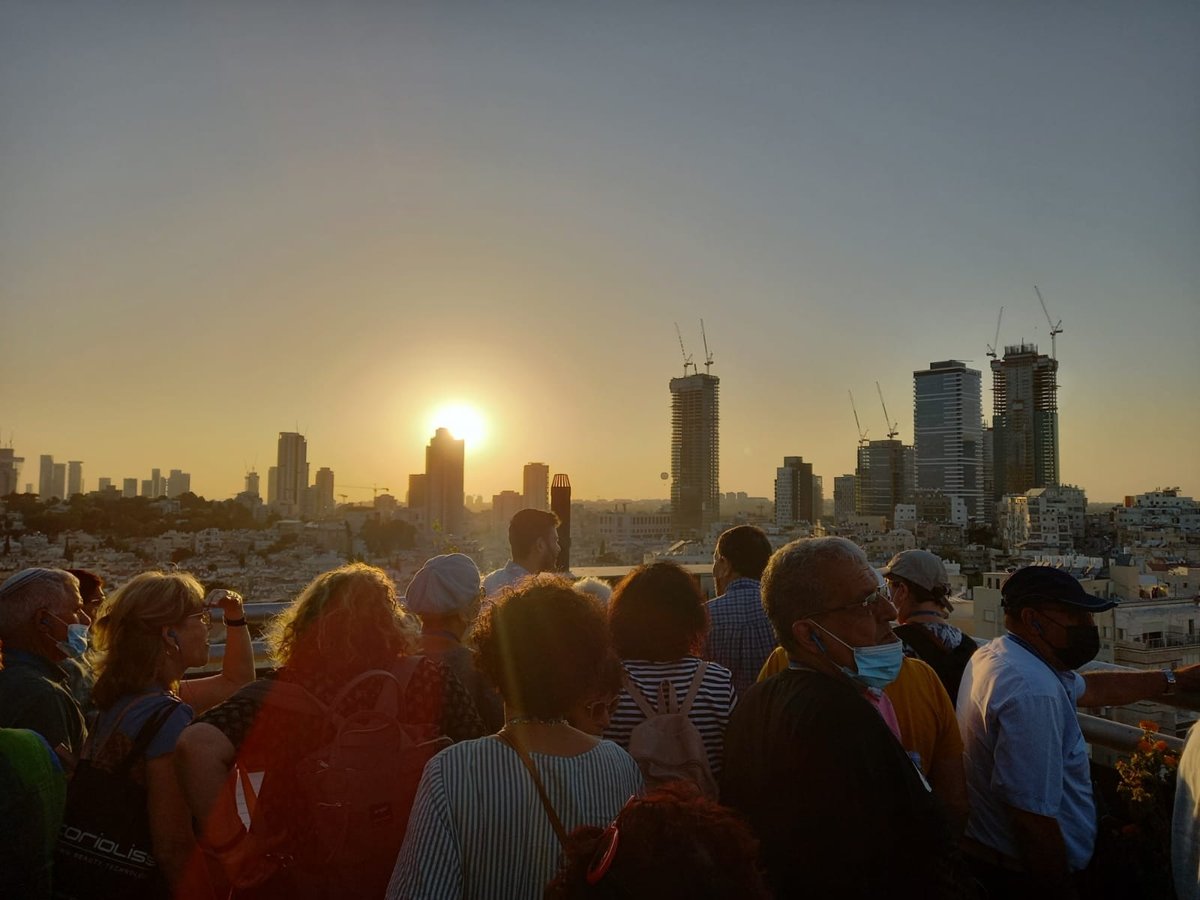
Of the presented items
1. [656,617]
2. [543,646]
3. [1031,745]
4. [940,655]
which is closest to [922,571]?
[940,655]

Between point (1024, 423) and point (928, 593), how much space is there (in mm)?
184026

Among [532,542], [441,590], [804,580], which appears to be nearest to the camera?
[804,580]

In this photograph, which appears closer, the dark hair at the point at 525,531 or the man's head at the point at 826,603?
the man's head at the point at 826,603

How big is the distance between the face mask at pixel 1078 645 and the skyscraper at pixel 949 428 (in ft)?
574

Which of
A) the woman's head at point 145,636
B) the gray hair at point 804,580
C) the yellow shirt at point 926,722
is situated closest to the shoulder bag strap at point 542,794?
the gray hair at point 804,580

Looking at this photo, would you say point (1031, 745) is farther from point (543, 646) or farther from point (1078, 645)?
point (543, 646)

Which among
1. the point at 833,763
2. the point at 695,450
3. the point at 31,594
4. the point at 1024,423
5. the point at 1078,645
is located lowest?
the point at 833,763

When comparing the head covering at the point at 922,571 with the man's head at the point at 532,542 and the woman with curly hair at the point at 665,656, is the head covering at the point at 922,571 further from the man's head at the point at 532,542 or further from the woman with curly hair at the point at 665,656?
the man's head at the point at 532,542

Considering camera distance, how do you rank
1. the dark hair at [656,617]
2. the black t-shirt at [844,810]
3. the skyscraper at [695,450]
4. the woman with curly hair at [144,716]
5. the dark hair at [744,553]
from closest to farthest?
the black t-shirt at [844,810], the woman with curly hair at [144,716], the dark hair at [656,617], the dark hair at [744,553], the skyscraper at [695,450]

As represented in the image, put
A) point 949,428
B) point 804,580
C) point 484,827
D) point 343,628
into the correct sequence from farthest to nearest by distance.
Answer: point 949,428
point 343,628
point 804,580
point 484,827

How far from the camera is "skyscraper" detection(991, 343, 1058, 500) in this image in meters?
159

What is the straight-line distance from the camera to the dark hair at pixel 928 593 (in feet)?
11.2

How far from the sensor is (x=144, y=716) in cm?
222

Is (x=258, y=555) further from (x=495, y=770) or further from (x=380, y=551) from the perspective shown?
(x=495, y=770)
